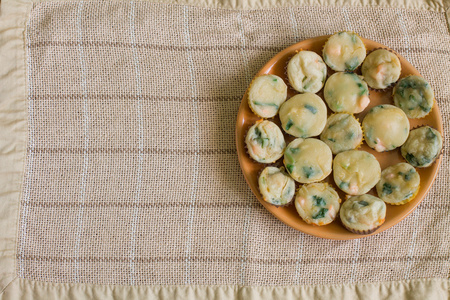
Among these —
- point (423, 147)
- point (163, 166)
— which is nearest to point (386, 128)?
point (423, 147)

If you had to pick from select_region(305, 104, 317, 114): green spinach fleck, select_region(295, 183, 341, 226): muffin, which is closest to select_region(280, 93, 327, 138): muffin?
select_region(305, 104, 317, 114): green spinach fleck

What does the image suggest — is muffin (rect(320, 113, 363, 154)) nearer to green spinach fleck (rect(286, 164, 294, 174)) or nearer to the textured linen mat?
green spinach fleck (rect(286, 164, 294, 174))

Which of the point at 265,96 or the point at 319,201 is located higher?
the point at 265,96

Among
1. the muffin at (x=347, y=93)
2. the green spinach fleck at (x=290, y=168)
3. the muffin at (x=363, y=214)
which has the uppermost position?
the muffin at (x=347, y=93)

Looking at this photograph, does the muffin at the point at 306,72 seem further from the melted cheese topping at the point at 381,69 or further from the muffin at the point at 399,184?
the muffin at the point at 399,184

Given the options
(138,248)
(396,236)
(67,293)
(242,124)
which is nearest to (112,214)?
(138,248)

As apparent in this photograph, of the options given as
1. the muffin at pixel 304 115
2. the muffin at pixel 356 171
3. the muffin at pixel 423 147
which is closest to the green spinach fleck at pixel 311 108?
the muffin at pixel 304 115

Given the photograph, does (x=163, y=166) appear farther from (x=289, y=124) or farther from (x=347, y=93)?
(x=347, y=93)
